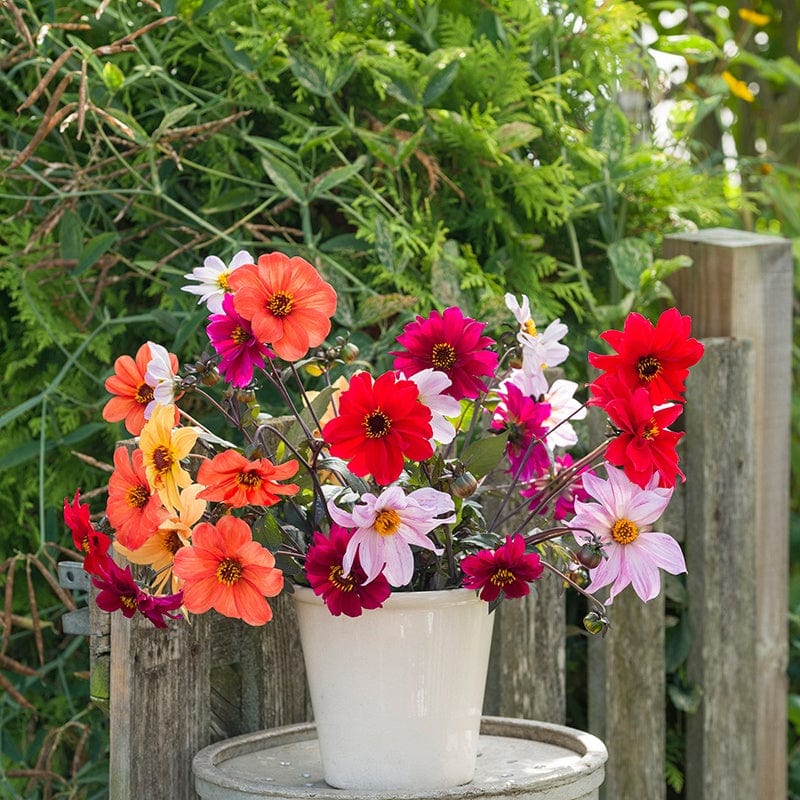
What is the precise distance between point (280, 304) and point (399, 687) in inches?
14.8

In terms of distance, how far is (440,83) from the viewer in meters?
1.65

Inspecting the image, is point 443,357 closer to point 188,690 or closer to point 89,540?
point 89,540

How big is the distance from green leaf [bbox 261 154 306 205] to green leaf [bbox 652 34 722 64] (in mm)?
819

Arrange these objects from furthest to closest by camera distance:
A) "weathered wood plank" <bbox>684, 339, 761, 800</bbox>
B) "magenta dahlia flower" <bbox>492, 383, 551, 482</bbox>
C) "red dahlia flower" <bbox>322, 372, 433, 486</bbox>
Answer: "weathered wood plank" <bbox>684, 339, 761, 800</bbox>, "magenta dahlia flower" <bbox>492, 383, 551, 482</bbox>, "red dahlia flower" <bbox>322, 372, 433, 486</bbox>

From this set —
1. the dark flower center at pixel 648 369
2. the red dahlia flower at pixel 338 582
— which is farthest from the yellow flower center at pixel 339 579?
the dark flower center at pixel 648 369

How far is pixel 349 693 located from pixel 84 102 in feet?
2.27

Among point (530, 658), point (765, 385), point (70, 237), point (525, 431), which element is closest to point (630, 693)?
point (530, 658)

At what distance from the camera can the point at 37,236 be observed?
59.9 inches

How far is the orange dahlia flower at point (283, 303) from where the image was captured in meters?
1.09

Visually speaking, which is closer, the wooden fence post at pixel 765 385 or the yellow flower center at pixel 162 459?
the yellow flower center at pixel 162 459

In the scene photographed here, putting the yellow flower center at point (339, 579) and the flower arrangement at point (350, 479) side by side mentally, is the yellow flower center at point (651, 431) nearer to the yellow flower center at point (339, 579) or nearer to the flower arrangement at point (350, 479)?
the flower arrangement at point (350, 479)

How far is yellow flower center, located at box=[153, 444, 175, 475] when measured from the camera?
110 cm

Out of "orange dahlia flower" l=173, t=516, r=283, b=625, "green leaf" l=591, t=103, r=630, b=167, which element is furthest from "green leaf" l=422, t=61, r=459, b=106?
"orange dahlia flower" l=173, t=516, r=283, b=625

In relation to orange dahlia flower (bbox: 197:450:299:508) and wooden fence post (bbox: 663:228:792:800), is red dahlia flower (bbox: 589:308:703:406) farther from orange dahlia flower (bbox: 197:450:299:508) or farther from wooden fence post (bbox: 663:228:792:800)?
wooden fence post (bbox: 663:228:792:800)
